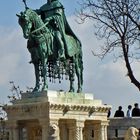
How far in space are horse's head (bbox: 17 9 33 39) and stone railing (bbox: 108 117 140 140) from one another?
759cm

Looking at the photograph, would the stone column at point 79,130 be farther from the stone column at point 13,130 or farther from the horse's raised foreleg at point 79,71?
the stone column at point 13,130

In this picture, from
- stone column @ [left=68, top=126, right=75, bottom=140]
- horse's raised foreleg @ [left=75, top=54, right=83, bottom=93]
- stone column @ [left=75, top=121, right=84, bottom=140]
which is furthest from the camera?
horse's raised foreleg @ [left=75, top=54, right=83, bottom=93]

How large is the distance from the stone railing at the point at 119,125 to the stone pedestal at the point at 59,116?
4.20ft

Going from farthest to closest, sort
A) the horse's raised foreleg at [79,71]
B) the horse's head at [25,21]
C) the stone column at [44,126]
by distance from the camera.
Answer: the horse's raised foreleg at [79,71]
the horse's head at [25,21]
the stone column at [44,126]

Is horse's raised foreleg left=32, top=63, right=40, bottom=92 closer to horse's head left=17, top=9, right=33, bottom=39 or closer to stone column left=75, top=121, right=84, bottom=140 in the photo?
horse's head left=17, top=9, right=33, bottom=39

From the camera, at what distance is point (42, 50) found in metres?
35.6

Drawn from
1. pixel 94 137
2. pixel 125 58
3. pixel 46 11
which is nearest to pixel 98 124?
pixel 94 137

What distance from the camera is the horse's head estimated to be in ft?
115

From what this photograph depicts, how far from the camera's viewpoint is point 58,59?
119ft

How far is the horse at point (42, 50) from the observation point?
35188 mm

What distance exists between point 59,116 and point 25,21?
15.2 ft

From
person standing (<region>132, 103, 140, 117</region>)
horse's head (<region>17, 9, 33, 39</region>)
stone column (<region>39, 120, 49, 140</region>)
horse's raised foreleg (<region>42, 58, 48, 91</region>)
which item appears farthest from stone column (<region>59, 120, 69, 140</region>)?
person standing (<region>132, 103, 140, 117</region>)

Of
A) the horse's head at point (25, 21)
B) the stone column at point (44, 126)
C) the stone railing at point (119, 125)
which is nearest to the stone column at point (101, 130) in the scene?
the stone railing at point (119, 125)

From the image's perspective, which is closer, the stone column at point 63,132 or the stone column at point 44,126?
the stone column at point 44,126
